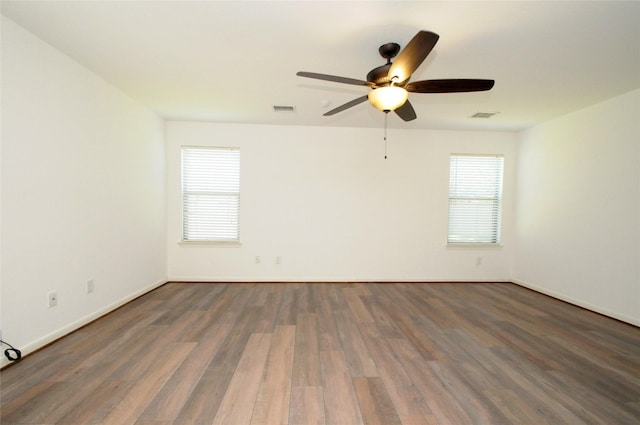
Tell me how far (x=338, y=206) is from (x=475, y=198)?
7.79 ft

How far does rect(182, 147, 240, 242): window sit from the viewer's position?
386 centimetres

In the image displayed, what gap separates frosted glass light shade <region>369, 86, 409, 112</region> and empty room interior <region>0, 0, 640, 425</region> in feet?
0.05

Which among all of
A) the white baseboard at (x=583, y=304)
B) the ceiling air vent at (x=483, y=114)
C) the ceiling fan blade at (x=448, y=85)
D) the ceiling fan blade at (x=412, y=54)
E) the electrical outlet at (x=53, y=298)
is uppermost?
the ceiling air vent at (x=483, y=114)

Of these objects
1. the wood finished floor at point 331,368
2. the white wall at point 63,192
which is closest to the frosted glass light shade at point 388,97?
Answer: the wood finished floor at point 331,368

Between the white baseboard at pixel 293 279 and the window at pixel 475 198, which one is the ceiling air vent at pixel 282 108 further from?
the window at pixel 475 198

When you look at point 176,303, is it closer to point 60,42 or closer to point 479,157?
point 60,42

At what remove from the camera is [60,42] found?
6.49 feet

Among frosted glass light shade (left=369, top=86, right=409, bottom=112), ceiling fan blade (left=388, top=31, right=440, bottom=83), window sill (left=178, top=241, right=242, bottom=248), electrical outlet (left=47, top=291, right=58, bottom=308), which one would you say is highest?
ceiling fan blade (left=388, top=31, right=440, bottom=83)

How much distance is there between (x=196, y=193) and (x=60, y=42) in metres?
2.18

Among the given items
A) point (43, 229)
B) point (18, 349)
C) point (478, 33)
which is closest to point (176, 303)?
point (18, 349)

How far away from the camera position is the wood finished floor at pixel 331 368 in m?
1.41

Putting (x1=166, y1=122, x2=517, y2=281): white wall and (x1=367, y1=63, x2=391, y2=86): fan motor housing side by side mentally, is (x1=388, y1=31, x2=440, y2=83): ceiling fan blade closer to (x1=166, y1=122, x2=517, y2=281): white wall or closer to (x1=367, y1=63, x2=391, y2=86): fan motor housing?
(x1=367, y1=63, x2=391, y2=86): fan motor housing

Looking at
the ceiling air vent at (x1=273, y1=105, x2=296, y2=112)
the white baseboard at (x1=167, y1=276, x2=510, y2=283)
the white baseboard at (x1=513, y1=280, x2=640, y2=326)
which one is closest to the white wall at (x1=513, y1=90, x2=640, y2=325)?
the white baseboard at (x1=513, y1=280, x2=640, y2=326)

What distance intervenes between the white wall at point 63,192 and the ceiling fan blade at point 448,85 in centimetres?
291
